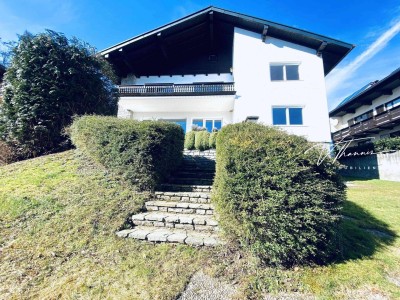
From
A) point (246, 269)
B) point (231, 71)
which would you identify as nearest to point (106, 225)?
point (246, 269)

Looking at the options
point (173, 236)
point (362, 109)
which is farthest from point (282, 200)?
point (362, 109)

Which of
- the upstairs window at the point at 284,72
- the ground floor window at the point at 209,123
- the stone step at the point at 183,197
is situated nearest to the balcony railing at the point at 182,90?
the ground floor window at the point at 209,123

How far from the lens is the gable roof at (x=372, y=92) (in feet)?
50.9

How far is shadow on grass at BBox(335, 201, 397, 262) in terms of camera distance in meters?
3.35

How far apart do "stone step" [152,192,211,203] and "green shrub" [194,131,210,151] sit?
559 cm

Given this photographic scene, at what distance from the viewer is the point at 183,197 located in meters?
5.37

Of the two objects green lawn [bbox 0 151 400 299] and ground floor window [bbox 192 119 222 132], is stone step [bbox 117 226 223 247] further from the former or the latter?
ground floor window [bbox 192 119 222 132]

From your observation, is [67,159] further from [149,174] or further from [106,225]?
[106,225]

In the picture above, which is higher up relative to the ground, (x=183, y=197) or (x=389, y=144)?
(x=389, y=144)

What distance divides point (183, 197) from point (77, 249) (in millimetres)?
2566

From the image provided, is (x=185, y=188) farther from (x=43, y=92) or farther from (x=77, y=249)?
(x=43, y=92)

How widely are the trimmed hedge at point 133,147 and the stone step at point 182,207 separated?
0.69 meters

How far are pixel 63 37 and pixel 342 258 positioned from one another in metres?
11.7

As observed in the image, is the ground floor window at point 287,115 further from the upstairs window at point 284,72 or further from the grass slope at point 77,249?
the grass slope at point 77,249
